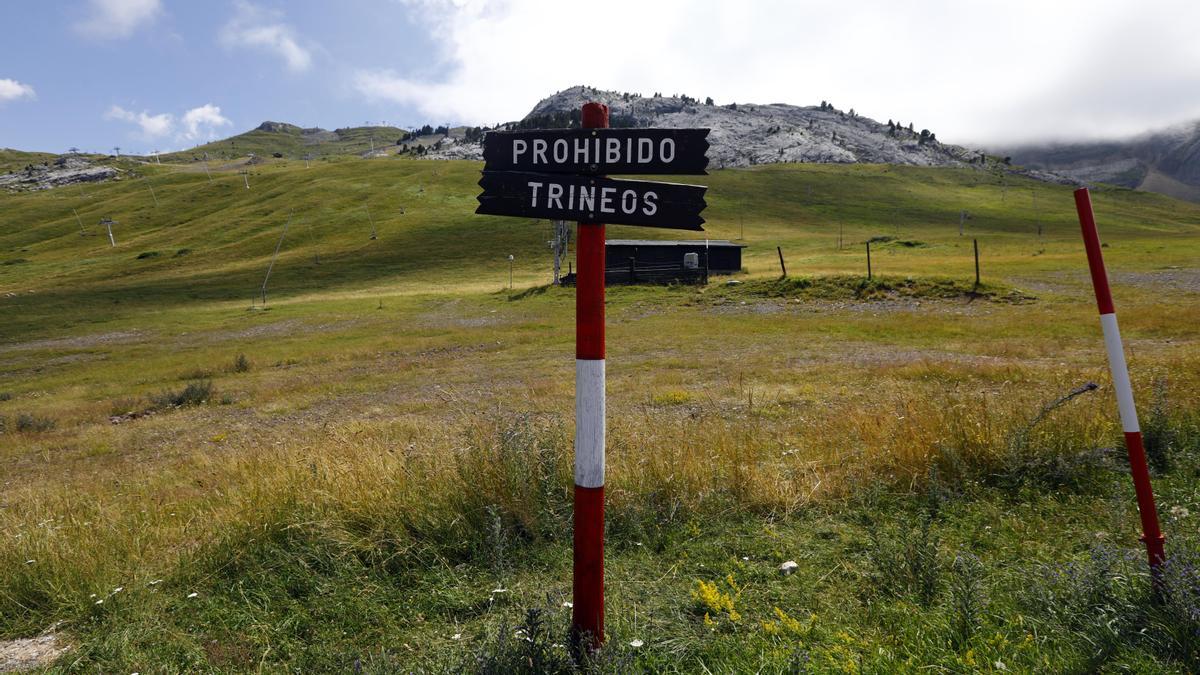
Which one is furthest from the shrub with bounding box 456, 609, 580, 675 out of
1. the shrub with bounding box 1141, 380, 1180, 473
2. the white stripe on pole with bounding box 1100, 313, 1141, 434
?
the shrub with bounding box 1141, 380, 1180, 473

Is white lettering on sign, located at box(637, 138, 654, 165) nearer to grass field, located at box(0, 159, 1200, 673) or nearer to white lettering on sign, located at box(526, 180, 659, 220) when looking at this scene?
white lettering on sign, located at box(526, 180, 659, 220)

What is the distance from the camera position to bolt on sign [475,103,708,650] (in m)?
3.38

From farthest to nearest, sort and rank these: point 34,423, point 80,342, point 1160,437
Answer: point 80,342 < point 34,423 < point 1160,437

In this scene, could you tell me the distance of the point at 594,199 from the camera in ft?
11.3

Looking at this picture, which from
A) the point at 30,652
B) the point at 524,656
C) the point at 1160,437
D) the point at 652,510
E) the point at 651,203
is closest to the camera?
the point at 524,656

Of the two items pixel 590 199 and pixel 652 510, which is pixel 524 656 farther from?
pixel 590 199

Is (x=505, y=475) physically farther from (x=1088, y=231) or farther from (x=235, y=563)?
(x=1088, y=231)

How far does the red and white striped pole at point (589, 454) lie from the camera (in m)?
3.37

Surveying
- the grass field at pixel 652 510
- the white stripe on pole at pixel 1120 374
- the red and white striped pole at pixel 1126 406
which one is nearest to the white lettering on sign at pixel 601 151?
the red and white striped pole at pixel 1126 406

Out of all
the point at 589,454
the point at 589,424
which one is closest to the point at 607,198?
the point at 589,424

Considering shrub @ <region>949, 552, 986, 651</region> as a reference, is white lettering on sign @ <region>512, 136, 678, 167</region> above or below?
above

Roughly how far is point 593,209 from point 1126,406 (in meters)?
3.35

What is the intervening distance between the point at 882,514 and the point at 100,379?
32093mm

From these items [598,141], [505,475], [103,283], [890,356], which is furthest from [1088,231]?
[103,283]
